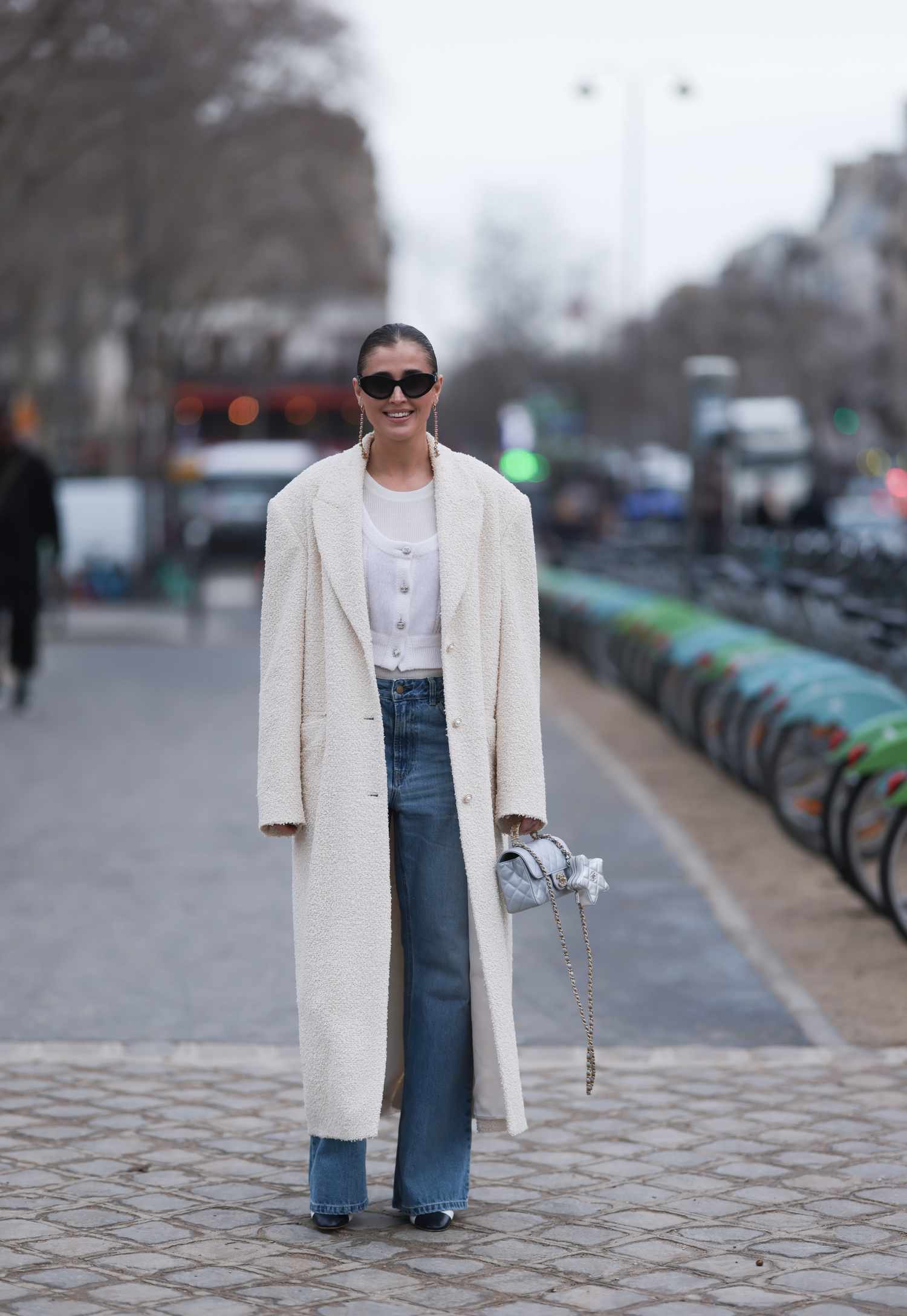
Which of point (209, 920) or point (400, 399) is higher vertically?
point (400, 399)

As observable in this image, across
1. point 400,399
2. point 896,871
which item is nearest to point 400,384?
point 400,399

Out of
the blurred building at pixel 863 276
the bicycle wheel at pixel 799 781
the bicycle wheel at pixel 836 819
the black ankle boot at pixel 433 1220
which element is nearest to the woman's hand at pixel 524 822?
the black ankle boot at pixel 433 1220

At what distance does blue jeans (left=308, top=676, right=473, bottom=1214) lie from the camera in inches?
189

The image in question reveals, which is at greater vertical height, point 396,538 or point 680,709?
point 396,538

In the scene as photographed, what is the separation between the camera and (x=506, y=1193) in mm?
5203

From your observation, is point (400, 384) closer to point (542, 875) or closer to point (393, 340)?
point (393, 340)

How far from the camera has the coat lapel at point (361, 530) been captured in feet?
15.6

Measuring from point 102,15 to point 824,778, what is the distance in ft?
47.7

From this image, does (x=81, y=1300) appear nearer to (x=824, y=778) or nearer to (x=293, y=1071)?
(x=293, y=1071)

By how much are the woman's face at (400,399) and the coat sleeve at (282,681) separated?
11.4 inches

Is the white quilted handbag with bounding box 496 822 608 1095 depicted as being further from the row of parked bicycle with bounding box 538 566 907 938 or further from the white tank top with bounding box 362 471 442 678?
the row of parked bicycle with bounding box 538 566 907 938

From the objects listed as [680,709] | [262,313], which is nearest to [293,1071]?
[680,709]

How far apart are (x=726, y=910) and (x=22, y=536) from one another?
813cm

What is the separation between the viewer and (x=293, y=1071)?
6.37 metres
